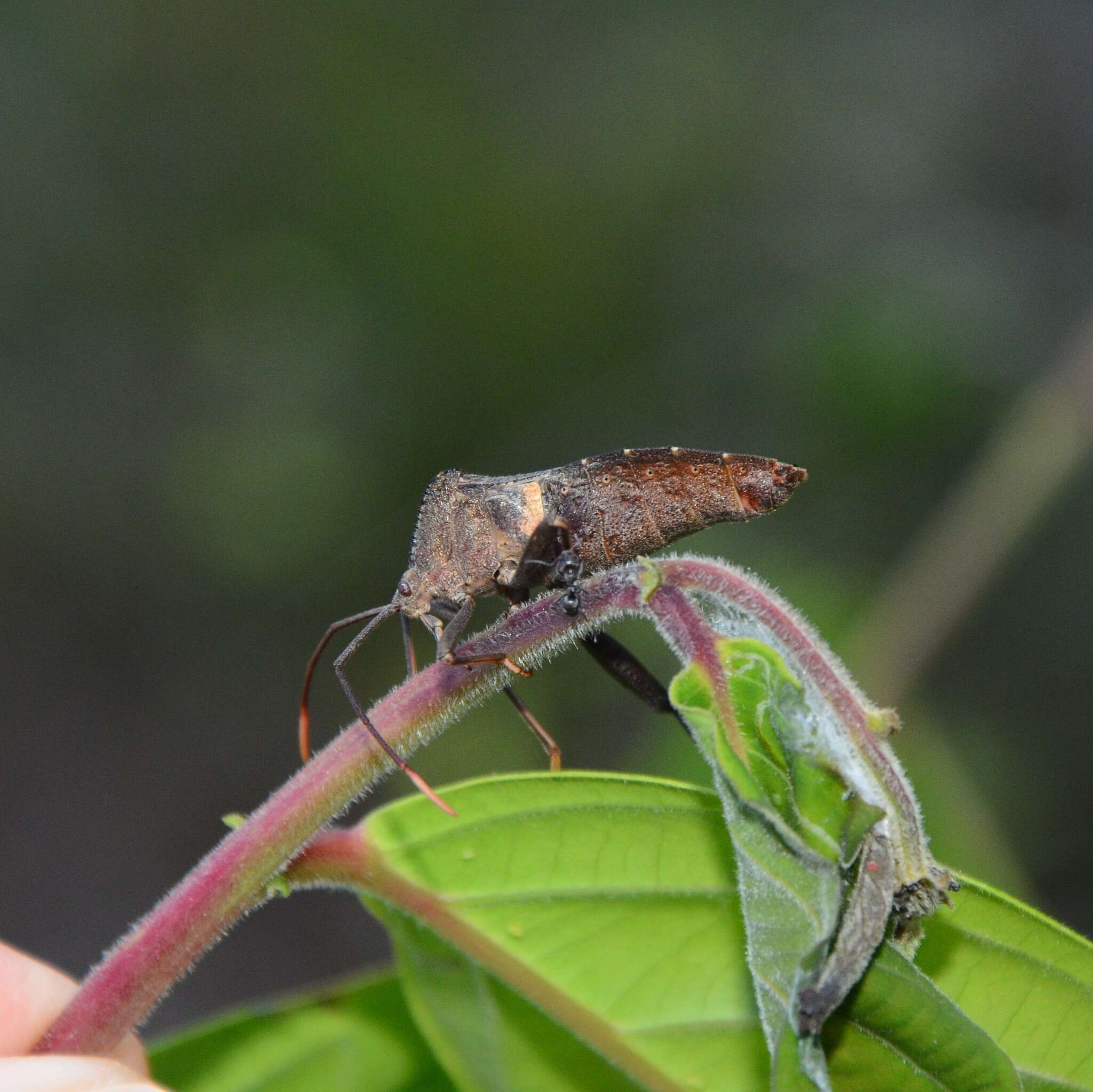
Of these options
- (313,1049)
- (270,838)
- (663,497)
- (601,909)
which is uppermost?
(663,497)

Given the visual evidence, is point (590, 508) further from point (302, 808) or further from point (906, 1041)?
point (906, 1041)

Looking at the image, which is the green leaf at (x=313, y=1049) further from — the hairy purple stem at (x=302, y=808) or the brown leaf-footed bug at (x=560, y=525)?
the brown leaf-footed bug at (x=560, y=525)

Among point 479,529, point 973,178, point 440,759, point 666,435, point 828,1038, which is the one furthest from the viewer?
point 973,178

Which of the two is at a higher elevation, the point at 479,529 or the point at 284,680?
the point at 479,529

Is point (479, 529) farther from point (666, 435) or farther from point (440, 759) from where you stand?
point (666, 435)

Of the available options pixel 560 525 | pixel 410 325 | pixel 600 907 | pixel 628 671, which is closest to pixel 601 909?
pixel 600 907

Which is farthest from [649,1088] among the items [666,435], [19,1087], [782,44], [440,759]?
[782,44]

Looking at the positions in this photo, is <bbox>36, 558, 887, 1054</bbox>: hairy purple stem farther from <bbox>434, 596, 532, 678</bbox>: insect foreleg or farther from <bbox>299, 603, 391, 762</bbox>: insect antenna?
<bbox>299, 603, 391, 762</bbox>: insect antenna

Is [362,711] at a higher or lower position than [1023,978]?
lower
